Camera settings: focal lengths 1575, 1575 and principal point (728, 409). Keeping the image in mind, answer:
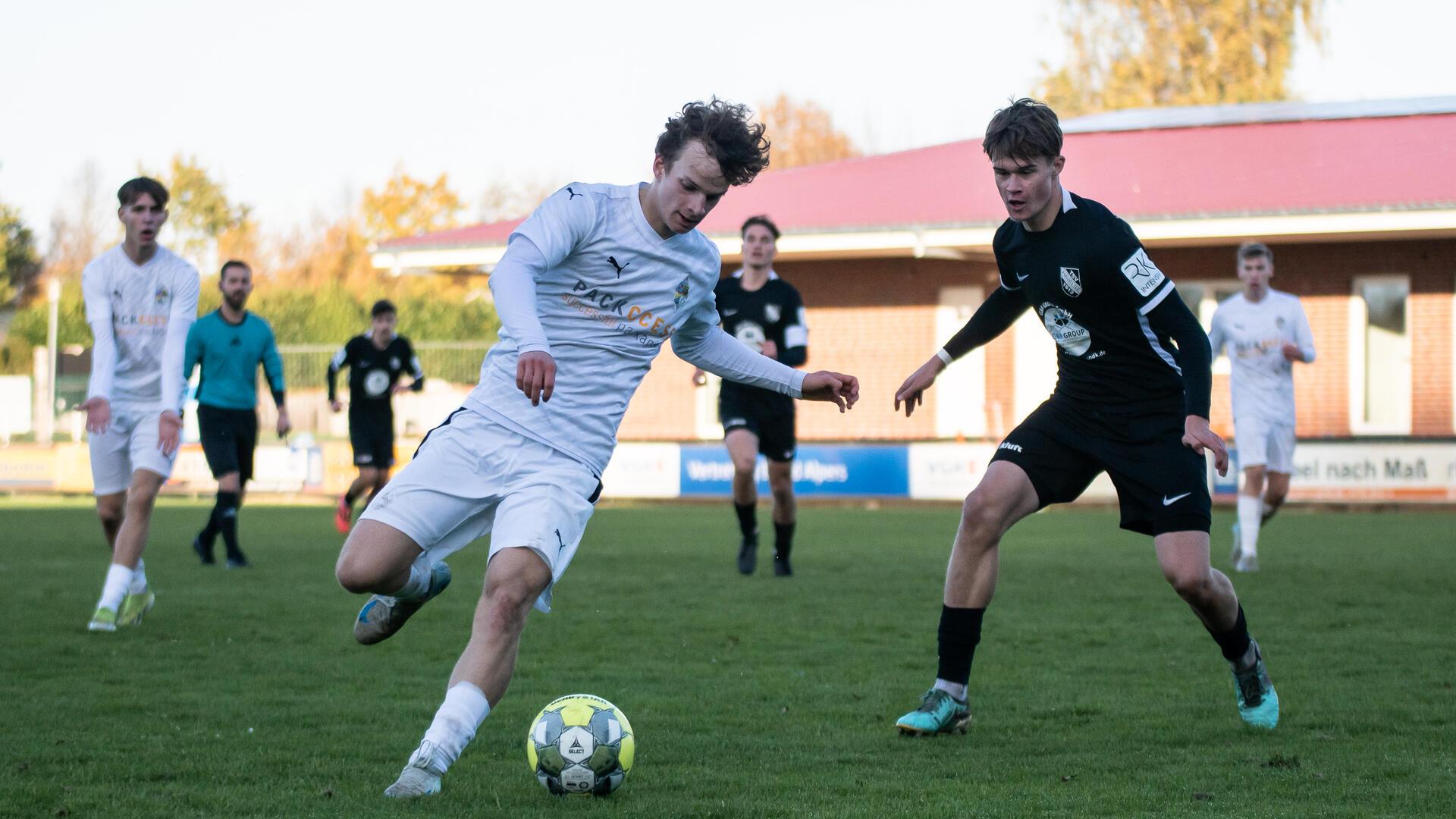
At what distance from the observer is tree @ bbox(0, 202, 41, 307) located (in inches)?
2113

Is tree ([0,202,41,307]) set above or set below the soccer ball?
above

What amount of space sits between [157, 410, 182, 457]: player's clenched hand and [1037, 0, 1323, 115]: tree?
37.8 m

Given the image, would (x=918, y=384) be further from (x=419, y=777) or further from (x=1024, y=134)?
(x=419, y=777)

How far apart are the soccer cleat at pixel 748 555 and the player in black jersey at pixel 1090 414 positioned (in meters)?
5.83

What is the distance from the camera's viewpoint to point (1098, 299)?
540 cm

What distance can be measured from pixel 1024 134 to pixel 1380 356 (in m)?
20.5

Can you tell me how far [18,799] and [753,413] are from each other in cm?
719

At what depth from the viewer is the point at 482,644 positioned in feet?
14.6

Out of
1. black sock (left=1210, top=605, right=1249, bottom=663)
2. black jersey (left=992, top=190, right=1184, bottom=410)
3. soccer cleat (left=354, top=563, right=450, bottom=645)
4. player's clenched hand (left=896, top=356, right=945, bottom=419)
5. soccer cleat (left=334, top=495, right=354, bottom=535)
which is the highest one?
black jersey (left=992, top=190, right=1184, bottom=410)

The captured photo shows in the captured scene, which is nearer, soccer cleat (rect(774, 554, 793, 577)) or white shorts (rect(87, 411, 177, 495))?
white shorts (rect(87, 411, 177, 495))

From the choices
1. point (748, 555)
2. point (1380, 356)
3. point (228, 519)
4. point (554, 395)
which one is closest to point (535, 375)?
point (554, 395)

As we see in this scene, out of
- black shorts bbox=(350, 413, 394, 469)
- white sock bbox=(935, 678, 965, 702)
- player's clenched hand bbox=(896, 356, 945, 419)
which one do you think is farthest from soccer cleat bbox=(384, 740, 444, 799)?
black shorts bbox=(350, 413, 394, 469)

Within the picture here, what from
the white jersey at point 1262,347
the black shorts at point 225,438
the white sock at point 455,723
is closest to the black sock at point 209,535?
the black shorts at point 225,438

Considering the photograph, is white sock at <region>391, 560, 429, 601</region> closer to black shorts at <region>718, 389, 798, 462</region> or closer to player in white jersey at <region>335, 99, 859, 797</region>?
player in white jersey at <region>335, 99, 859, 797</region>
